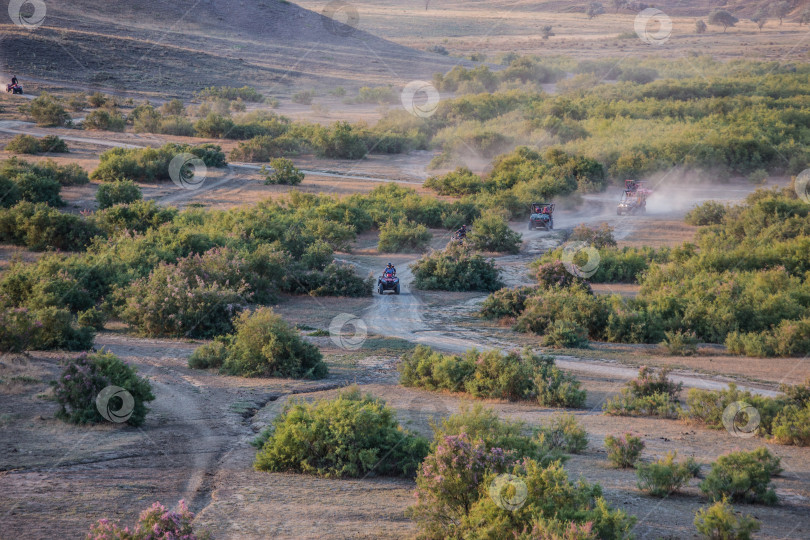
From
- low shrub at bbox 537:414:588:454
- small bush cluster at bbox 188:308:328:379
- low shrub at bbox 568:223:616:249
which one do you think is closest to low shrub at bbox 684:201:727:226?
low shrub at bbox 568:223:616:249

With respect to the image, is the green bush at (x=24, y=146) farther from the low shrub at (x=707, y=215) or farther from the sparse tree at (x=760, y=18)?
the sparse tree at (x=760, y=18)

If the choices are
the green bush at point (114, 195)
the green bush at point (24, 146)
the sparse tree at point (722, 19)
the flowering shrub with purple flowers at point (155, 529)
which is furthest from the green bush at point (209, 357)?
the sparse tree at point (722, 19)

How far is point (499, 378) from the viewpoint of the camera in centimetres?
1316

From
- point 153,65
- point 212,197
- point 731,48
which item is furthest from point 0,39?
point 731,48

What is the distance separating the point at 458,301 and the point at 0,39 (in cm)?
4994

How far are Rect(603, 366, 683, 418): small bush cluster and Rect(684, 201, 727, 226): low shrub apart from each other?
65.2ft

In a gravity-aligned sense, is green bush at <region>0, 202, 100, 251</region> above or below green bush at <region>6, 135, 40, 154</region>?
below

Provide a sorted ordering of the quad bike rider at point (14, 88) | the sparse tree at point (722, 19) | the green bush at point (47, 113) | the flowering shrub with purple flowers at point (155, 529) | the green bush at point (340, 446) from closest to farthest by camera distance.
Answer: the flowering shrub with purple flowers at point (155, 529), the green bush at point (340, 446), the green bush at point (47, 113), the quad bike rider at point (14, 88), the sparse tree at point (722, 19)

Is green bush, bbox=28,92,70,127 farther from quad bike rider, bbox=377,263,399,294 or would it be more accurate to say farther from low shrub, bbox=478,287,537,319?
low shrub, bbox=478,287,537,319

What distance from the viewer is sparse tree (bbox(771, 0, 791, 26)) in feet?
402

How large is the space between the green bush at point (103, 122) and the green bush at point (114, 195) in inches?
661

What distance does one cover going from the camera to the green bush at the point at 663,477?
861 cm

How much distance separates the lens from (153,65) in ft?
206

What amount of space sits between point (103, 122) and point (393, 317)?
3047 centimetres
